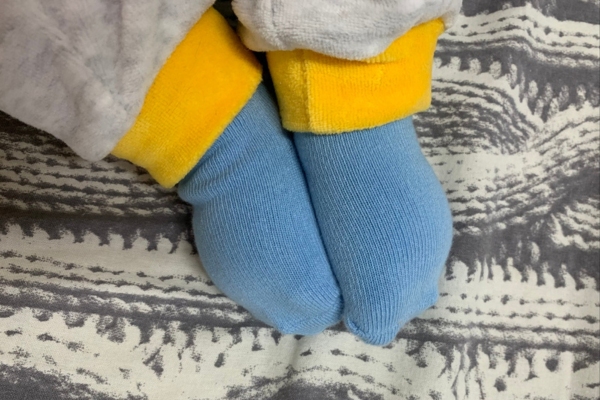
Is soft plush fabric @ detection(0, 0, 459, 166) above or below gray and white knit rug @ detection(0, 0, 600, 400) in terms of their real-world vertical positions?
above

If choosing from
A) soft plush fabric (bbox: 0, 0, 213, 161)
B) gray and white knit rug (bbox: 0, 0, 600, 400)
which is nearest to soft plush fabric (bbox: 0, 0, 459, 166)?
soft plush fabric (bbox: 0, 0, 213, 161)

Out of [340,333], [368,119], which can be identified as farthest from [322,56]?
[340,333]

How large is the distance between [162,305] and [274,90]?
24 cm

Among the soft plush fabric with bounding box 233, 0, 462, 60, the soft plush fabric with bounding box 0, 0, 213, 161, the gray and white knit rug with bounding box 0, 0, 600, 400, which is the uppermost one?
the soft plush fabric with bounding box 233, 0, 462, 60

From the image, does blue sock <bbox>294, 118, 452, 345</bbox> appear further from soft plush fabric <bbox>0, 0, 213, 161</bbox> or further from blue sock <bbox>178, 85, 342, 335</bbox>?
soft plush fabric <bbox>0, 0, 213, 161</bbox>

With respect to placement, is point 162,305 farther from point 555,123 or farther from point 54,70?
point 555,123

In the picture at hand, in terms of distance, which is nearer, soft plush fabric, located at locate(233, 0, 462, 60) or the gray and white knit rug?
A: soft plush fabric, located at locate(233, 0, 462, 60)

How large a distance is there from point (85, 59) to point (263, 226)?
190mm

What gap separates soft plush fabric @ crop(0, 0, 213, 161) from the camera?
349 millimetres

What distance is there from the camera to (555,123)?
62 centimetres

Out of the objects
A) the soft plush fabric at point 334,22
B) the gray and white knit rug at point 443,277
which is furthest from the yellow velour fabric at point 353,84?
the gray and white knit rug at point 443,277

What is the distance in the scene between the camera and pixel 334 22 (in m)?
0.39

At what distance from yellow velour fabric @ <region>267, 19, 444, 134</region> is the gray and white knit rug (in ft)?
0.52

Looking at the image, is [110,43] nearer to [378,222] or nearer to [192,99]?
[192,99]
